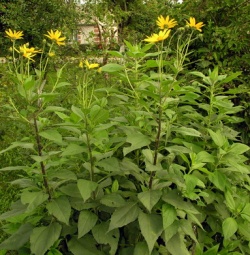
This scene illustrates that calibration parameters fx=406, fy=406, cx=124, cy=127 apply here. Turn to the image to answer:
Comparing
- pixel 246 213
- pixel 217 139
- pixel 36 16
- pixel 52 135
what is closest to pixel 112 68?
pixel 52 135

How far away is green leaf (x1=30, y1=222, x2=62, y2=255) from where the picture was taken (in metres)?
1.58

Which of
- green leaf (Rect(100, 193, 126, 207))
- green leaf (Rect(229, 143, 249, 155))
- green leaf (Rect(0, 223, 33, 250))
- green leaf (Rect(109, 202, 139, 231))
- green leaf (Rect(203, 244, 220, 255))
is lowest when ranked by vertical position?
green leaf (Rect(203, 244, 220, 255))

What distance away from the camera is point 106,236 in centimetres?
164

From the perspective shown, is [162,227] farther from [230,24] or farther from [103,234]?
[230,24]

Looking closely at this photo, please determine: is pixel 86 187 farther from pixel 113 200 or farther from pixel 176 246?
pixel 176 246

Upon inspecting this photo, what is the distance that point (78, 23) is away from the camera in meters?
7.96

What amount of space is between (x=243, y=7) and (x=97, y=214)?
208 cm

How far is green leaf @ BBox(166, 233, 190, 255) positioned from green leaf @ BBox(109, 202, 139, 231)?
18 centimetres

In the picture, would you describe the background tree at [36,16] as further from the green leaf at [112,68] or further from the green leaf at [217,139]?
the green leaf at [217,139]

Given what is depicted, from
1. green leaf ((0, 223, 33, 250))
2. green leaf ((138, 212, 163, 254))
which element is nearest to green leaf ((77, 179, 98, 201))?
green leaf ((138, 212, 163, 254))

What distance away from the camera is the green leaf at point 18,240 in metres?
1.72

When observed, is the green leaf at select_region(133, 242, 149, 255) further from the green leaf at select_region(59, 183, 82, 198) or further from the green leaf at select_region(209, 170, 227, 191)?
the green leaf at select_region(209, 170, 227, 191)

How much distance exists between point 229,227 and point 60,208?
754 millimetres

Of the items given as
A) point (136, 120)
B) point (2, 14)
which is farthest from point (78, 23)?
point (136, 120)
